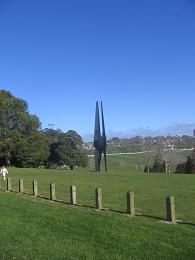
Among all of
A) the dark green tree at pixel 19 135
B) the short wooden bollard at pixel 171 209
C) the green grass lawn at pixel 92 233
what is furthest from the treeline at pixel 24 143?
the short wooden bollard at pixel 171 209

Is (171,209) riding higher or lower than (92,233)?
higher

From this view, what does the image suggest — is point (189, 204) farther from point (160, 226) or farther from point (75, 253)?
point (75, 253)

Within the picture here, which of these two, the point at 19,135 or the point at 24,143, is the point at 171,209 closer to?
the point at 24,143

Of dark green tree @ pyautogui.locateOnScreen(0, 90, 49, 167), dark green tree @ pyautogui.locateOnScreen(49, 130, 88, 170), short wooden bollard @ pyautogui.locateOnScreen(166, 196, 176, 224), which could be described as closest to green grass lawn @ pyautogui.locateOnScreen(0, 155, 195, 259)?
short wooden bollard @ pyautogui.locateOnScreen(166, 196, 176, 224)

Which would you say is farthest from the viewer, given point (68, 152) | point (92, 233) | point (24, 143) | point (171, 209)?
point (68, 152)

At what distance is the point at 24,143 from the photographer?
85.1 metres

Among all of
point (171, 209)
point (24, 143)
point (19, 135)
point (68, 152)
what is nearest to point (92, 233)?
point (171, 209)

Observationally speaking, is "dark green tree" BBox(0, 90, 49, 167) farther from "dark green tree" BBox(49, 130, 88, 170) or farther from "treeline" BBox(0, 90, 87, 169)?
"dark green tree" BBox(49, 130, 88, 170)

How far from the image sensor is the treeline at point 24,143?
282 ft

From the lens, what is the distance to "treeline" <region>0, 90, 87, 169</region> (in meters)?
86.0

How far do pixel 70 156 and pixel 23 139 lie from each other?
12.3 m

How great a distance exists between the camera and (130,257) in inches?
400

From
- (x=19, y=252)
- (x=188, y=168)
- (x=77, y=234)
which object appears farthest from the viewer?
(x=188, y=168)

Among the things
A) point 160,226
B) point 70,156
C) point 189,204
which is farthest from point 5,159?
point 160,226
